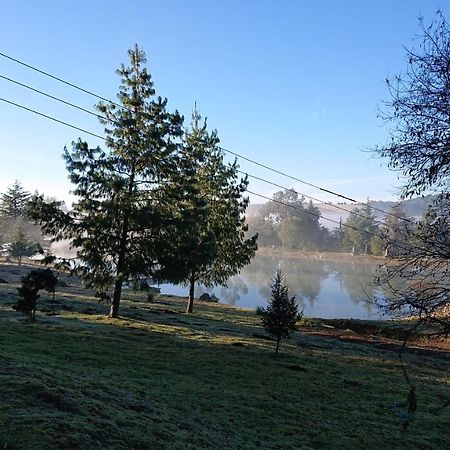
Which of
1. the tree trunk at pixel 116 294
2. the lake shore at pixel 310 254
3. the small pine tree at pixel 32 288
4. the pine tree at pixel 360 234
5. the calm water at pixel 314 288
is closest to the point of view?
the small pine tree at pixel 32 288

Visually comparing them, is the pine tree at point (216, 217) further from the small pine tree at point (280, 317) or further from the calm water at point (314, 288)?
the calm water at point (314, 288)

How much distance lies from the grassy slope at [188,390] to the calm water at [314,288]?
22630 mm

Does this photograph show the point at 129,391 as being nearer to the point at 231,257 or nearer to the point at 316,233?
the point at 231,257

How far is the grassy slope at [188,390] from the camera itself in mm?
6133

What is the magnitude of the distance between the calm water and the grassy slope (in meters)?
22.6

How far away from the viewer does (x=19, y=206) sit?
76.4 m

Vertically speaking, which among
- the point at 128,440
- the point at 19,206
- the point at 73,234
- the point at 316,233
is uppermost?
the point at 316,233

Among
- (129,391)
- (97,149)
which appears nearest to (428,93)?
(129,391)

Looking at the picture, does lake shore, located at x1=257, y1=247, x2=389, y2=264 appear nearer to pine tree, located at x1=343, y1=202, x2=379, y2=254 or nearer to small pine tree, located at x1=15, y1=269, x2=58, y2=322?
pine tree, located at x1=343, y1=202, x2=379, y2=254

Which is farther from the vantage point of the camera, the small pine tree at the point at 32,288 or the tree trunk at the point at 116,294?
the tree trunk at the point at 116,294

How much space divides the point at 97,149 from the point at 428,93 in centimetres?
1730

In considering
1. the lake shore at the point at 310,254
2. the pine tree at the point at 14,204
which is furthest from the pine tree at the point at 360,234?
the pine tree at the point at 14,204

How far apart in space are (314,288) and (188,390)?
7194 cm

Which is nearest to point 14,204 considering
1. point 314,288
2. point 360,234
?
point 314,288
